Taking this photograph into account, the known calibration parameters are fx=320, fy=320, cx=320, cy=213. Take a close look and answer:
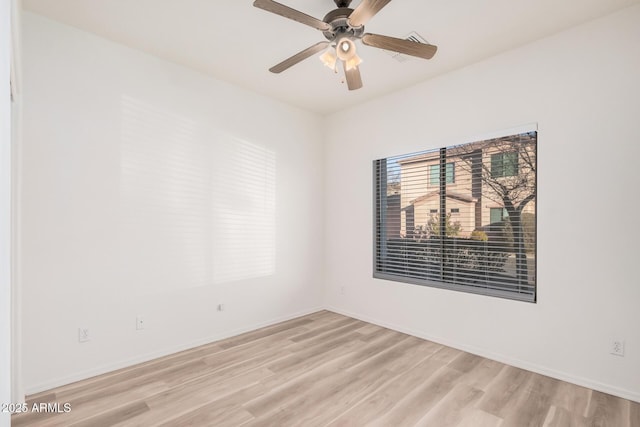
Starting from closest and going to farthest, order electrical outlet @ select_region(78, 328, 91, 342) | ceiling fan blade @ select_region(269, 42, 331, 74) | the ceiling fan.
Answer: the ceiling fan, ceiling fan blade @ select_region(269, 42, 331, 74), electrical outlet @ select_region(78, 328, 91, 342)

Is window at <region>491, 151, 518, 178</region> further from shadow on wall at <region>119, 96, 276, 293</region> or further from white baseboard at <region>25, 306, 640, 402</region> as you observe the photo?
shadow on wall at <region>119, 96, 276, 293</region>

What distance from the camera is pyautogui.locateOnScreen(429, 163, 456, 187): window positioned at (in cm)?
341

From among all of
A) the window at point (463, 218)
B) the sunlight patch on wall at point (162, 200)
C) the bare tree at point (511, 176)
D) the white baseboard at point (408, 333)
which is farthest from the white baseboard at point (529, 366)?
the sunlight patch on wall at point (162, 200)

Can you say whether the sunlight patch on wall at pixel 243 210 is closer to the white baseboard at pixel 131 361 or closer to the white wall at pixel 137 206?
the white wall at pixel 137 206

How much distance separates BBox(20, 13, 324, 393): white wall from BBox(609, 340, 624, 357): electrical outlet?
3176mm

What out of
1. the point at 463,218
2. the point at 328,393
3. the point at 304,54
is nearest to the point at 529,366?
the point at 463,218

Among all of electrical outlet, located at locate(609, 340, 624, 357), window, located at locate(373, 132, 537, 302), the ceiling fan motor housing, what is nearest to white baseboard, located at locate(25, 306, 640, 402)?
electrical outlet, located at locate(609, 340, 624, 357)

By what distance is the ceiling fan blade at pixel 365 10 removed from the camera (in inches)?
70.4

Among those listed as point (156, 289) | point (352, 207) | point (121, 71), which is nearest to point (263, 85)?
point (121, 71)

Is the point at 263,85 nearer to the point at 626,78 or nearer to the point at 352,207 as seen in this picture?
the point at 352,207

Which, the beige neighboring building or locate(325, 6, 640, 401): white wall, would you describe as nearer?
locate(325, 6, 640, 401): white wall

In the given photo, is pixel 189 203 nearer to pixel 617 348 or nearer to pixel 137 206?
pixel 137 206

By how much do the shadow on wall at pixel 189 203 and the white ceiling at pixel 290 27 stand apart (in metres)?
0.61

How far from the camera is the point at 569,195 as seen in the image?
103 inches
